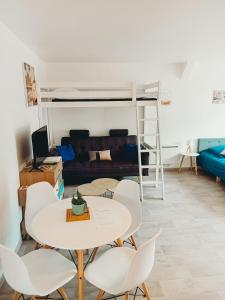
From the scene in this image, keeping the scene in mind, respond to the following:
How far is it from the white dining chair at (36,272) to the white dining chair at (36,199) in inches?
18.1

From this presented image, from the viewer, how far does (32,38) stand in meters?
3.04

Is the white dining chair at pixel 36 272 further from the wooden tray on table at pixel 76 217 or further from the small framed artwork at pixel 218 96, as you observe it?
the small framed artwork at pixel 218 96

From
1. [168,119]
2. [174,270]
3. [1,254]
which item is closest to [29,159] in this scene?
[1,254]

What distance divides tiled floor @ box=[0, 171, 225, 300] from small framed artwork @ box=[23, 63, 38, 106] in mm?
2014

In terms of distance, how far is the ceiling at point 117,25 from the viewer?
2.01 meters

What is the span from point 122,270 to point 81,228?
1.46 feet

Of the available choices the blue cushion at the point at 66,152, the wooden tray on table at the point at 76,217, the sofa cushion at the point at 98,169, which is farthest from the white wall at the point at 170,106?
the wooden tray on table at the point at 76,217

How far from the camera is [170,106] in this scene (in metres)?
5.39

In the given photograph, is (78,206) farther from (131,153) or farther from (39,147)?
(131,153)

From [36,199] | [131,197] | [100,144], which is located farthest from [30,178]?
[100,144]

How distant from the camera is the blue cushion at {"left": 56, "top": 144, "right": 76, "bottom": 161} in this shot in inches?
183

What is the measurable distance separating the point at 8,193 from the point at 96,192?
1.15 m

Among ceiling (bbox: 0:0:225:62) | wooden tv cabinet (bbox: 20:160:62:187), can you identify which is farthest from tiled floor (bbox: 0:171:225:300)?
ceiling (bbox: 0:0:225:62)

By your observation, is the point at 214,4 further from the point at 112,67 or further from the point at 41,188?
the point at 112,67
